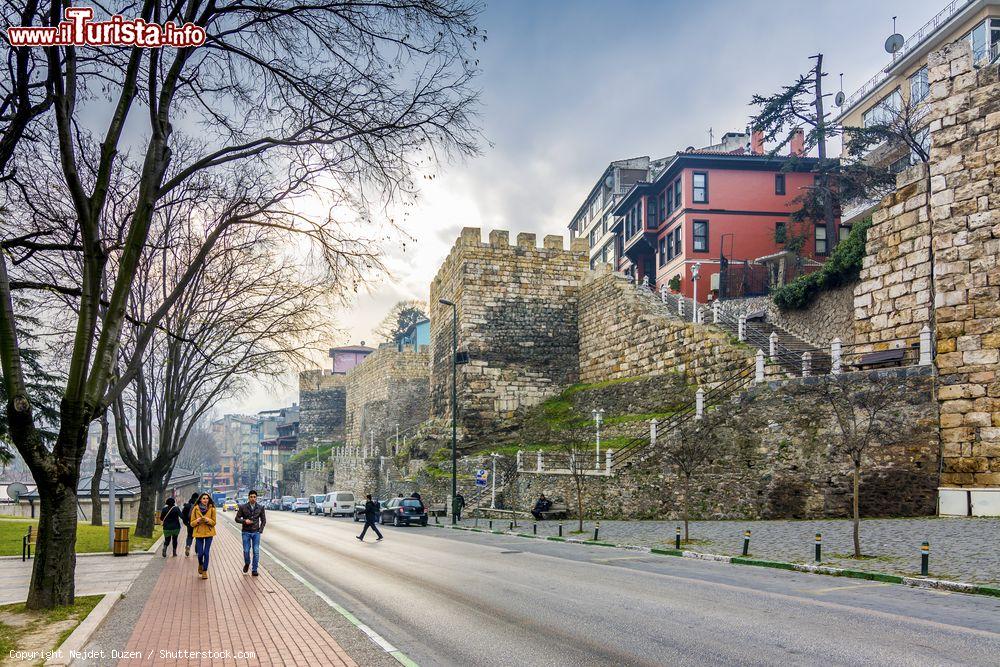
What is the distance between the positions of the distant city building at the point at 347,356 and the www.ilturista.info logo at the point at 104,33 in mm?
86574

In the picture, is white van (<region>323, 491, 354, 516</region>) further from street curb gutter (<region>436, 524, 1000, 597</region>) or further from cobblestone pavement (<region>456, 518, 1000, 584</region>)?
street curb gutter (<region>436, 524, 1000, 597</region>)

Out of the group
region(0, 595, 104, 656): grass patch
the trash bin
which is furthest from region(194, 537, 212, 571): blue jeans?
the trash bin

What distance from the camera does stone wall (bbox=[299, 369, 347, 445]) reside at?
8238 cm

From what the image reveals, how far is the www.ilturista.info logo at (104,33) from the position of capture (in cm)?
930

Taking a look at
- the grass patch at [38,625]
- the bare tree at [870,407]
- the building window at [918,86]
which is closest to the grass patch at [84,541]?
the grass patch at [38,625]

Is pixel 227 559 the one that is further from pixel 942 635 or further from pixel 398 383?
pixel 398 383

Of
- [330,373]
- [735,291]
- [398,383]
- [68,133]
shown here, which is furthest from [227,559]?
[330,373]

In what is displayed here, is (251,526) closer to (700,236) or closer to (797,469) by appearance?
(797,469)

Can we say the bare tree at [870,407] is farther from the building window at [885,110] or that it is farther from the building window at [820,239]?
the building window at [820,239]

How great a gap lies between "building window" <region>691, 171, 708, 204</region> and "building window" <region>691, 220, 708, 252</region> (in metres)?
1.30

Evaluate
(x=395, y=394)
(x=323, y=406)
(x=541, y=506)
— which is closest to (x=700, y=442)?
(x=541, y=506)

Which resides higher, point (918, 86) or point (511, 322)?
point (918, 86)

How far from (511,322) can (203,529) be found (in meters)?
24.7

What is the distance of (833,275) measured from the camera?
30.6 m
